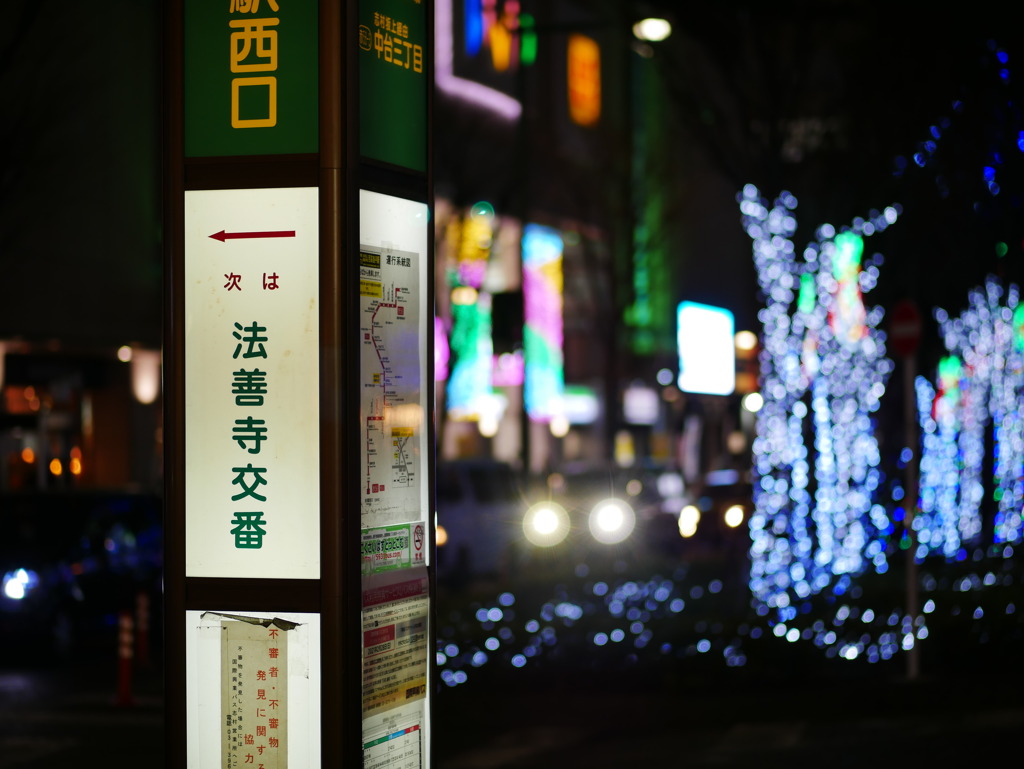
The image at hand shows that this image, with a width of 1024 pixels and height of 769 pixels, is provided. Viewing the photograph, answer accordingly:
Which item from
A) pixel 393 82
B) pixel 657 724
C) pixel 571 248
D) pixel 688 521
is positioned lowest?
pixel 657 724

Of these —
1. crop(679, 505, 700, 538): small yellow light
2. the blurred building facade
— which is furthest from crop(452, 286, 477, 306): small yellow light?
crop(679, 505, 700, 538): small yellow light

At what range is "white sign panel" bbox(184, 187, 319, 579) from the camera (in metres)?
5.73

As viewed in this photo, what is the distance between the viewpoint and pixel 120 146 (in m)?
27.2

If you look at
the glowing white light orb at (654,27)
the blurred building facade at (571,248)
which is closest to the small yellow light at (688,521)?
the glowing white light orb at (654,27)

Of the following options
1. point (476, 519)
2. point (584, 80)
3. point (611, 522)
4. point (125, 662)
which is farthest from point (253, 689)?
point (584, 80)

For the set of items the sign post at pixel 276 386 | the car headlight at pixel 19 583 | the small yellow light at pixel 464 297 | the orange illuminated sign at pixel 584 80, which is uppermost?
the orange illuminated sign at pixel 584 80

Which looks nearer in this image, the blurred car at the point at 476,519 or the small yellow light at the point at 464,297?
the blurred car at the point at 476,519

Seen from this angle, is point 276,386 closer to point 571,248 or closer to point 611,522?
point 611,522

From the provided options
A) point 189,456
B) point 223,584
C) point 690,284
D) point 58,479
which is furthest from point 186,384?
point 690,284

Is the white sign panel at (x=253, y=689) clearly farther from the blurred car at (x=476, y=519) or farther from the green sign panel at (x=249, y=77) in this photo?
the blurred car at (x=476, y=519)

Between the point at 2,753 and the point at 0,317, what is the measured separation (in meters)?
16.7

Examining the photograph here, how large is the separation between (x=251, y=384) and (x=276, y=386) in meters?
0.11

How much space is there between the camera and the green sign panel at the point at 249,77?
5.73 metres

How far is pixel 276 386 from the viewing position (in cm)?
575
